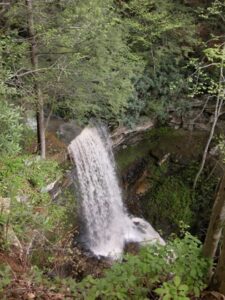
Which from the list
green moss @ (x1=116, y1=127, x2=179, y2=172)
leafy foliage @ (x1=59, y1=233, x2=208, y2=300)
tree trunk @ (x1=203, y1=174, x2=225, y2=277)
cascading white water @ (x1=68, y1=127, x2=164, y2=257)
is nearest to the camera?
leafy foliage @ (x1=59, y1=233, x2=208, y2=300)

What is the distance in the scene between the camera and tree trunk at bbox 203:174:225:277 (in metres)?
3.53

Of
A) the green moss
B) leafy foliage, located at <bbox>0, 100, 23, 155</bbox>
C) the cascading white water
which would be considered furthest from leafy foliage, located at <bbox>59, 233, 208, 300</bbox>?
the green moss

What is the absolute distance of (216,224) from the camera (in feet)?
11.9

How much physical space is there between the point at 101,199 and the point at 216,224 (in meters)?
6.72

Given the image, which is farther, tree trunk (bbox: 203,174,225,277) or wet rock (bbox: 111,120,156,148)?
wet rock (bbox: 111,120,156,148)

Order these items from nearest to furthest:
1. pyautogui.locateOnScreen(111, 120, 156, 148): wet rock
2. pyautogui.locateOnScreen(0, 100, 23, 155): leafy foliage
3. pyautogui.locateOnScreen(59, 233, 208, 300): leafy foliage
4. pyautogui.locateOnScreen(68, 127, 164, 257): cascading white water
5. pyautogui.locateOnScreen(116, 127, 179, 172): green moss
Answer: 1. pyautogui.locateOnScreen(59, 233, 208, 300): leafy foliage
2. pyautogui.locateOnScreen(0, 100, 23, 155): leafy foliage
3. pyautogui.locateOnScreen(68, 127, 164, 257): cascading white water
4. pyautogui.locateOnScreen(111, 120, 156, 148): wet rock
5. pyautogui.locateOnScreen(116, 127, 179, 172): green moss

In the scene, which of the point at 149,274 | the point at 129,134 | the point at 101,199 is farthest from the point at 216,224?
the point at 129,134

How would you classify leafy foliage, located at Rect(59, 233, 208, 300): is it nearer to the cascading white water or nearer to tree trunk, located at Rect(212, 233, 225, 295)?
tree trunk, located at Rect(212, 233, 225, 295)

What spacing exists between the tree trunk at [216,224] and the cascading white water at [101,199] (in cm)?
587

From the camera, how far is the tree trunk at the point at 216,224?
353 cm

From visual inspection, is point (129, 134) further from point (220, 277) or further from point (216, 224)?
point (220, 277)

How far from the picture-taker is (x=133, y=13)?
11102mm

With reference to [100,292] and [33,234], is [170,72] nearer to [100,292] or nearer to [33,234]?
[33,234]

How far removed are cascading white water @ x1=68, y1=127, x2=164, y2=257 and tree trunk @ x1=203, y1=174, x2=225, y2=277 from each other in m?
5.87
